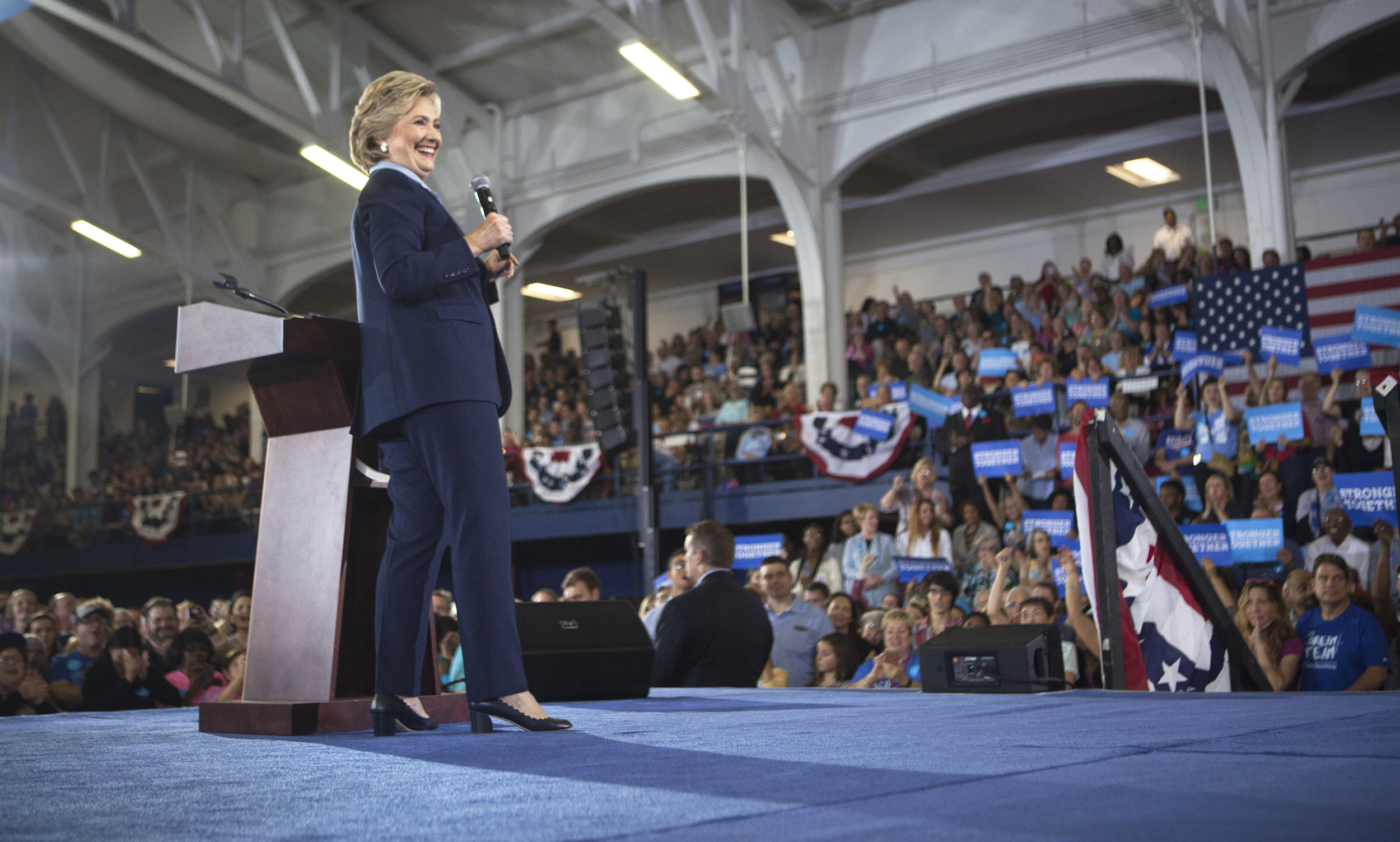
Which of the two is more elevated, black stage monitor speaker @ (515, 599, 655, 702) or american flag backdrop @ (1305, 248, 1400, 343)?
american flag backdrop @ (1305, 248, 1400, 343)

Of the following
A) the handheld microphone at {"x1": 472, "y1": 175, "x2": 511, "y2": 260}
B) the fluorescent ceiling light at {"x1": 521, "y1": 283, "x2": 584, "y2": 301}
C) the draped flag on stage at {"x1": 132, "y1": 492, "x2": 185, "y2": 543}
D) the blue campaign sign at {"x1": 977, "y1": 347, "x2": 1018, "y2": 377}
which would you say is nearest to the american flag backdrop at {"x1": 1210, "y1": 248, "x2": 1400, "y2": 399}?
the blue campaign sign at {"x1": 977, "y1": 347, "x2": 1018, "y2": 377}

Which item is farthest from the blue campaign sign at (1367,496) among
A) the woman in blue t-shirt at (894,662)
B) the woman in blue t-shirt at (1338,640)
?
the woman in blue t-shirt at (894,662)

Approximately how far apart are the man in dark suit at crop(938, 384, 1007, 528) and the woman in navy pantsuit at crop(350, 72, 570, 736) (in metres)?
7.24

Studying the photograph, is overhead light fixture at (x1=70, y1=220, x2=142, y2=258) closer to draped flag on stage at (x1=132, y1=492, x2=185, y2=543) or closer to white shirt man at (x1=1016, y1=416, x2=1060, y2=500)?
draped flag on stage at (x1=132, y1=492, x2=185, y2=543)

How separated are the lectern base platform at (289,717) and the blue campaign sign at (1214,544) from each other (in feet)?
18.1

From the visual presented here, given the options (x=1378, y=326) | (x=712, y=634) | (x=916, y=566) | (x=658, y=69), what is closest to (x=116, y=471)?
(x=658, y=69)

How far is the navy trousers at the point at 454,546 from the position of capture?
2307 millimetres

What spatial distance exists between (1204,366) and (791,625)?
407 cm

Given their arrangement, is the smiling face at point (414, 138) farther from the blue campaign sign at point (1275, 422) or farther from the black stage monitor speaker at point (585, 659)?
the blue campaign sign at point (1275, 422)

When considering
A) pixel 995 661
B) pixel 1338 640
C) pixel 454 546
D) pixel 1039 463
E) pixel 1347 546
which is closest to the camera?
pixel 454 546

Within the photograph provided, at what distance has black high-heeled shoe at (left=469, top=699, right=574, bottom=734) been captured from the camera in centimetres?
232

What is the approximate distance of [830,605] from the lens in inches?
287

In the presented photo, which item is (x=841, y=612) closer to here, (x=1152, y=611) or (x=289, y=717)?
(x=1152, y=611)

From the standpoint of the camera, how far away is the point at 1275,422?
791 centimetres
